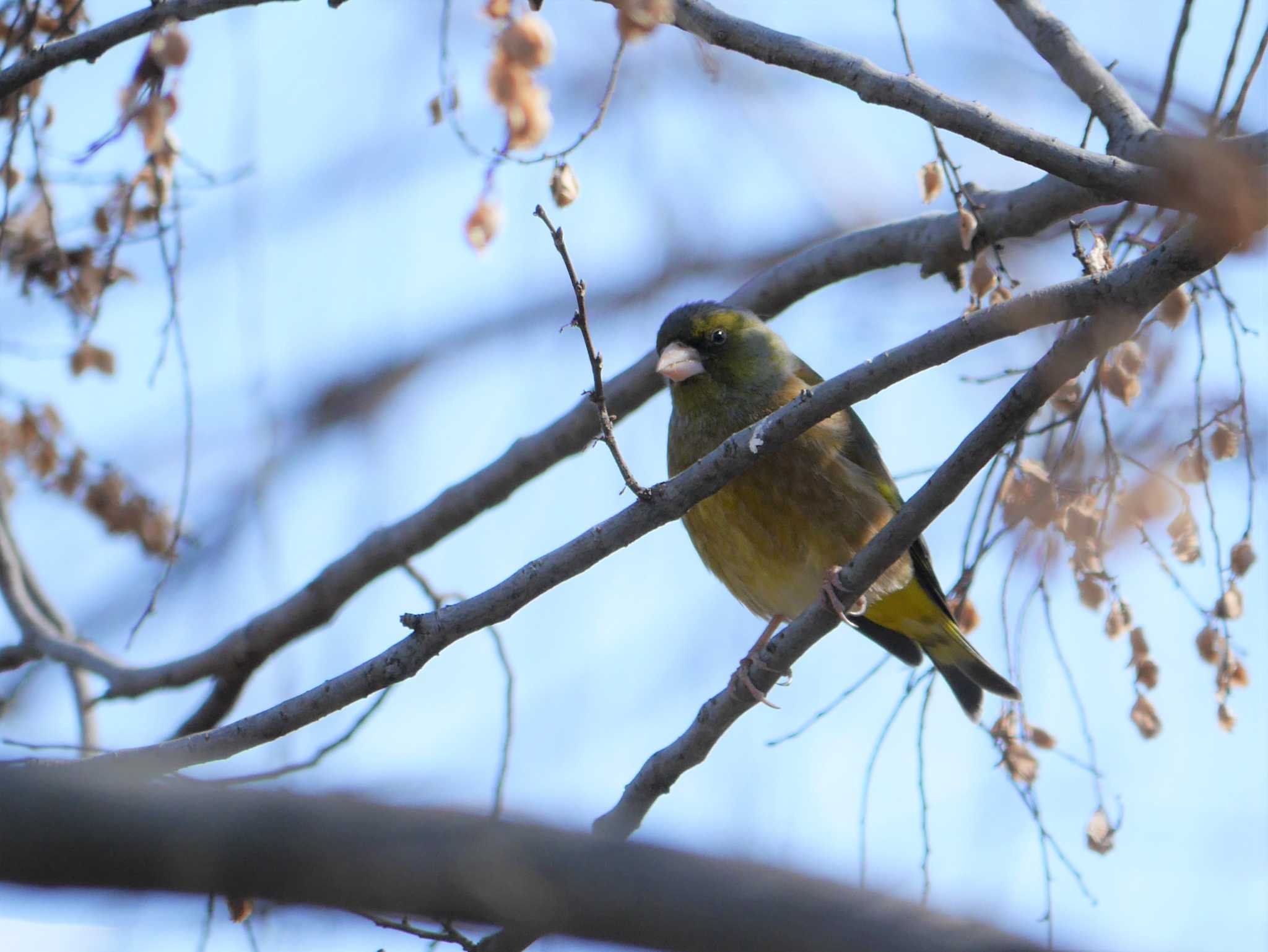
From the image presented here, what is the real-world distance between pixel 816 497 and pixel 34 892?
3674 mm

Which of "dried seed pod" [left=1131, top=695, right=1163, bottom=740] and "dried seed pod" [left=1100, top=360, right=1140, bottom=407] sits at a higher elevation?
"dried seed pod" [left=1100, top=360, right=1140, bottom=407]

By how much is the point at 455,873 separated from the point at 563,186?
2596 mm

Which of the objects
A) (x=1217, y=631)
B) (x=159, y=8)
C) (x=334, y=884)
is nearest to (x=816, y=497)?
(x=1217, y=631)

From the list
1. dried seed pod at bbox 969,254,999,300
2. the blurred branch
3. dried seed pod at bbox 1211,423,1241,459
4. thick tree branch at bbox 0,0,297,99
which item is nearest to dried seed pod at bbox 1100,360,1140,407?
dried seed pod at bbox 1211,423,1241,459

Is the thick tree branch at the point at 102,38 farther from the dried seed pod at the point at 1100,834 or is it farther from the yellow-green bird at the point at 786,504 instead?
the dried seed pod at the point at 1100,834

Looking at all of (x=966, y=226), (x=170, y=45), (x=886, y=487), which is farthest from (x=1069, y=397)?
(x=170, y=45)

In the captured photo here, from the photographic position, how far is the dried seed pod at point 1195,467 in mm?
3652

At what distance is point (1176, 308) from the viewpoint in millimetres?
3555

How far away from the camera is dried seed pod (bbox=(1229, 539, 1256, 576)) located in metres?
3.62

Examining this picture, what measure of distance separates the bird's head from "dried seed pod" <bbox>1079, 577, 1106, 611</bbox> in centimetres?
149

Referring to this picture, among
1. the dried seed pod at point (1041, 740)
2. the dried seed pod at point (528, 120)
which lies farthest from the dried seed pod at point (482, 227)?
the dried seed pod at point (1041, 740)

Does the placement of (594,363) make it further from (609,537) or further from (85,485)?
(85,485)

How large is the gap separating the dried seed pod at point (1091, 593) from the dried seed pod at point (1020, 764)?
484 mm

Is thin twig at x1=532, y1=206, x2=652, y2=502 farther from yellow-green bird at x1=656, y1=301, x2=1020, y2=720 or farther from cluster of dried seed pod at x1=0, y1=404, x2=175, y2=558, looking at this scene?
cluster of dried seed pod at x1=0, y1=404, x2=175, y2=558
